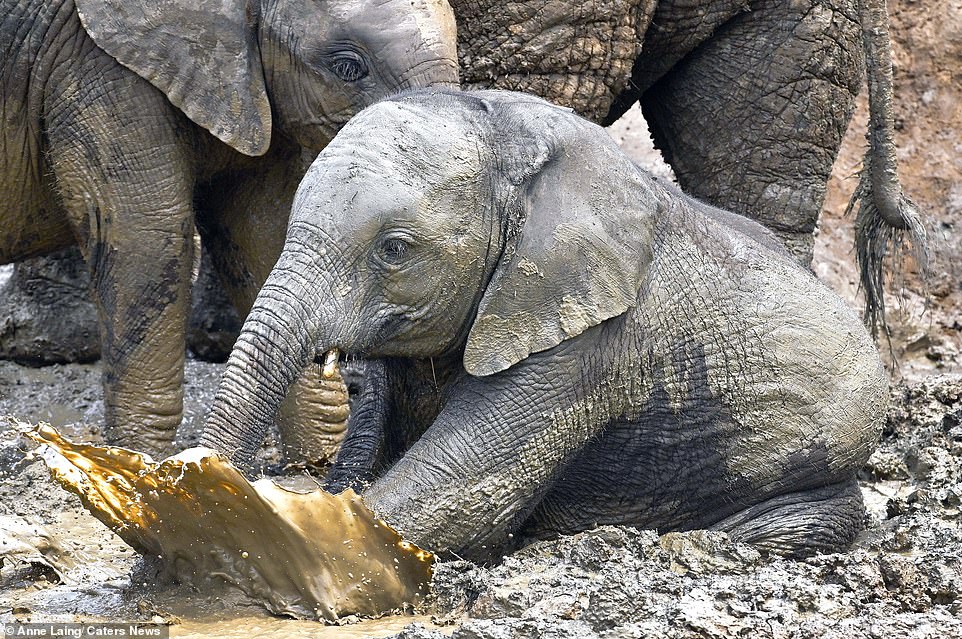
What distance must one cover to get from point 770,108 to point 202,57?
2.01 meters

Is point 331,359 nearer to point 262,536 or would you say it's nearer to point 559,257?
point 262,536

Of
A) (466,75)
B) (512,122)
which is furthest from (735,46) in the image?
(512,122)

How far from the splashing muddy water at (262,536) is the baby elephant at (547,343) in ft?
0.39

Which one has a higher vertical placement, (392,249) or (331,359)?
(392,249)

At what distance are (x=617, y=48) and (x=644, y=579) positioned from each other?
2.53 m

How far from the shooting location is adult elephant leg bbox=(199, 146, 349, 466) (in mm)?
5930

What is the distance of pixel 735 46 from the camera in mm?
6250

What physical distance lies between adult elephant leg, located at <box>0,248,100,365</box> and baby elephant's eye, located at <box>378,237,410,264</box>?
322 centimetres

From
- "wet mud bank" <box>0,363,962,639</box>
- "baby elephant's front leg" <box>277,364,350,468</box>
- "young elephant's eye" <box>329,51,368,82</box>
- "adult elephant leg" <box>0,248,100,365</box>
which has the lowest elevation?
"adult elephant leg" <box>0,248,100,365</box>

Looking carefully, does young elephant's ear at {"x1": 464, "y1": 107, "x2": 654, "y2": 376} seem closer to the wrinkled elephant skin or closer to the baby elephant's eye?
the baby elephant's eye

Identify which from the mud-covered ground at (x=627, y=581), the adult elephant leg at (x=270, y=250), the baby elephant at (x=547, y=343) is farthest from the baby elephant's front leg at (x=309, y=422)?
the baby elephant at (x=547, y=343)

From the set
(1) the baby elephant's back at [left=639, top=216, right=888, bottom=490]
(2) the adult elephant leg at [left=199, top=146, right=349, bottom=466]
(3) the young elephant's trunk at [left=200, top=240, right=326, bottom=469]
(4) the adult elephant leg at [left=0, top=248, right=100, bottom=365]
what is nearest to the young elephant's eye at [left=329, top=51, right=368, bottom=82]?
(2) the adult elephant leg at [left=199, top=146, right=349, bottom=466]

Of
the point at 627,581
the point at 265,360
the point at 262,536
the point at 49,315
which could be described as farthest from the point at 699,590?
the point at 49,315

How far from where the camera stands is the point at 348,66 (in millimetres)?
5312
